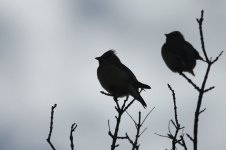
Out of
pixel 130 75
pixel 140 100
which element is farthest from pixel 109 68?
pixel 140 100

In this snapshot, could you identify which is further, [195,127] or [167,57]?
[167,57]

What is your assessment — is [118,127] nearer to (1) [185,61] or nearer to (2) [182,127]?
(2) [182,127]

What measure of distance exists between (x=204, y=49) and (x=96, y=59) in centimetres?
415

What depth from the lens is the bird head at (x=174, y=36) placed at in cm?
870

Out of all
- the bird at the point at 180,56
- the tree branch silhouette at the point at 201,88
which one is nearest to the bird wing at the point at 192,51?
Result: the bird at the point at 180,56

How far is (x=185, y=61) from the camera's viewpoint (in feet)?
24.8

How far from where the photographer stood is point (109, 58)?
806cm

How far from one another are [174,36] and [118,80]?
6.95 ft

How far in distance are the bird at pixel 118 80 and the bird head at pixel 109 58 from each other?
0.15ft

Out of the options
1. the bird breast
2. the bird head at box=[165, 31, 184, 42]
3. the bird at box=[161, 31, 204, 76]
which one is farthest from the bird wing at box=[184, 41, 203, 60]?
the bird breast

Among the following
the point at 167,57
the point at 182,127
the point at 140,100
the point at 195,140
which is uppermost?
the point at 167,57

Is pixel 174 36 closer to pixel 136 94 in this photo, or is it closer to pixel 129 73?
pixel 129 73

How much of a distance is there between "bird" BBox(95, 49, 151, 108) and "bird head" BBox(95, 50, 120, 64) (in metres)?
0.05

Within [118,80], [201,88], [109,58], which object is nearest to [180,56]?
[118,80]
